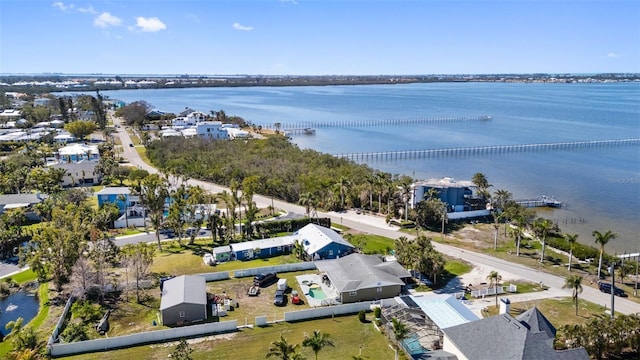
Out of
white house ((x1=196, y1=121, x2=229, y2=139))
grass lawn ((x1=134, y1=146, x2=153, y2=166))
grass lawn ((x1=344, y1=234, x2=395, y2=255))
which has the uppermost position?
white house ((x1=196, y1=121, x2=229, y2=139))

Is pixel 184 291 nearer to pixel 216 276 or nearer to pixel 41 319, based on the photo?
pixel 216 276

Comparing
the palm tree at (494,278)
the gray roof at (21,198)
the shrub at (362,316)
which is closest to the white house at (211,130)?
the gray roof at (21,198)

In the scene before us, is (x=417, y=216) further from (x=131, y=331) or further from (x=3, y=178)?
(x=3, y=178)

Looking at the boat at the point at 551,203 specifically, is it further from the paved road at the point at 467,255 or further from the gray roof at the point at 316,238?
the gray roof at the point at 316,238

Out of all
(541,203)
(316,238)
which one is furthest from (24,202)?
(541,203)

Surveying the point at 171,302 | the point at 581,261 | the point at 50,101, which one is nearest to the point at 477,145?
the point at 581,261

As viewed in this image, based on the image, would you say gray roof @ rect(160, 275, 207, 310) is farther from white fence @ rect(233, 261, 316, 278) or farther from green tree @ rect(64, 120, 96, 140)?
green tree @ rect(64, 120, 96, 140)

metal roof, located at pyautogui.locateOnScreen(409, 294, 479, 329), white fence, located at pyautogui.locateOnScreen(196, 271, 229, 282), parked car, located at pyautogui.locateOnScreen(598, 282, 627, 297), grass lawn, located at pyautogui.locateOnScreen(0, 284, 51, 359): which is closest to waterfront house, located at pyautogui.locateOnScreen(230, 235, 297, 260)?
white fence, located at pyautogui.locateOnScreen(196, 271, 229, 282)
